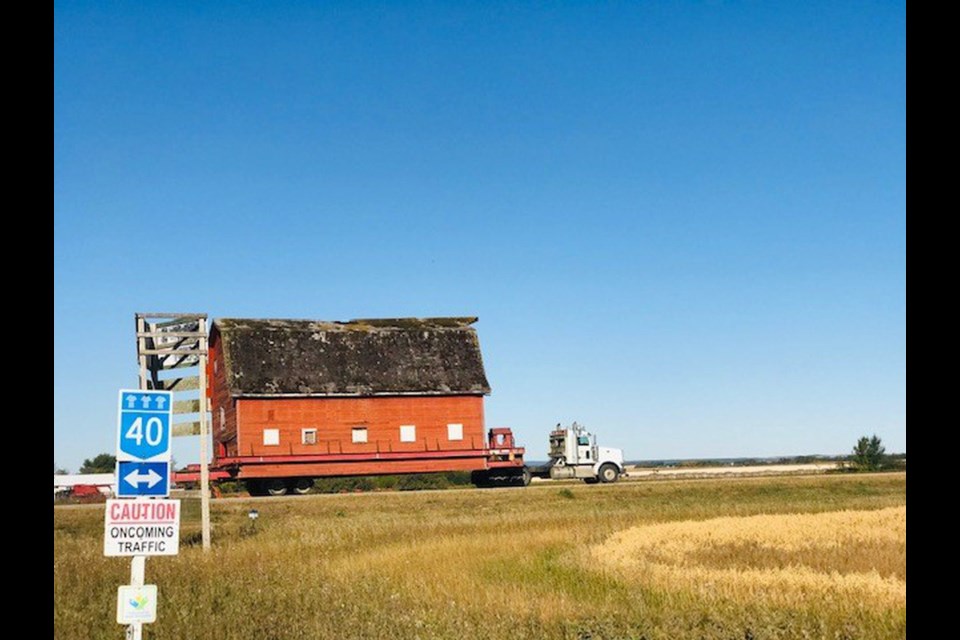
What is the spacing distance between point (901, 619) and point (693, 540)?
383 inches

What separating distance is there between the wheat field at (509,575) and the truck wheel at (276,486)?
42.1 ft

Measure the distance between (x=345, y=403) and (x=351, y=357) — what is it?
238 cm

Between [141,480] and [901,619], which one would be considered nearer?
[141,480]

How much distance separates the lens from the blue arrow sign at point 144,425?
873 centimetres

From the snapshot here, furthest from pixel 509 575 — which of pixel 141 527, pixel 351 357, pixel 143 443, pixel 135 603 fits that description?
pixel 351 357

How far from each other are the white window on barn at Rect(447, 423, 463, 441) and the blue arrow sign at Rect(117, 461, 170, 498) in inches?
1523

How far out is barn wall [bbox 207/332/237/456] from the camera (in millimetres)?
45594

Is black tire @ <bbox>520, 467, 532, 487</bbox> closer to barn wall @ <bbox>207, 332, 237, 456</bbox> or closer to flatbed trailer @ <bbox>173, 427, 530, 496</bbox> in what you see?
flatbed trailer @ <bbox>173, 427, 530, 496</bbox>

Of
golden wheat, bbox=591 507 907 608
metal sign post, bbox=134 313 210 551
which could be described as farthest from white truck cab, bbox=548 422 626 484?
metal sign post, bbox=134 313 210 551

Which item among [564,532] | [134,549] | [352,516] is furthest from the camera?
[352,516]
